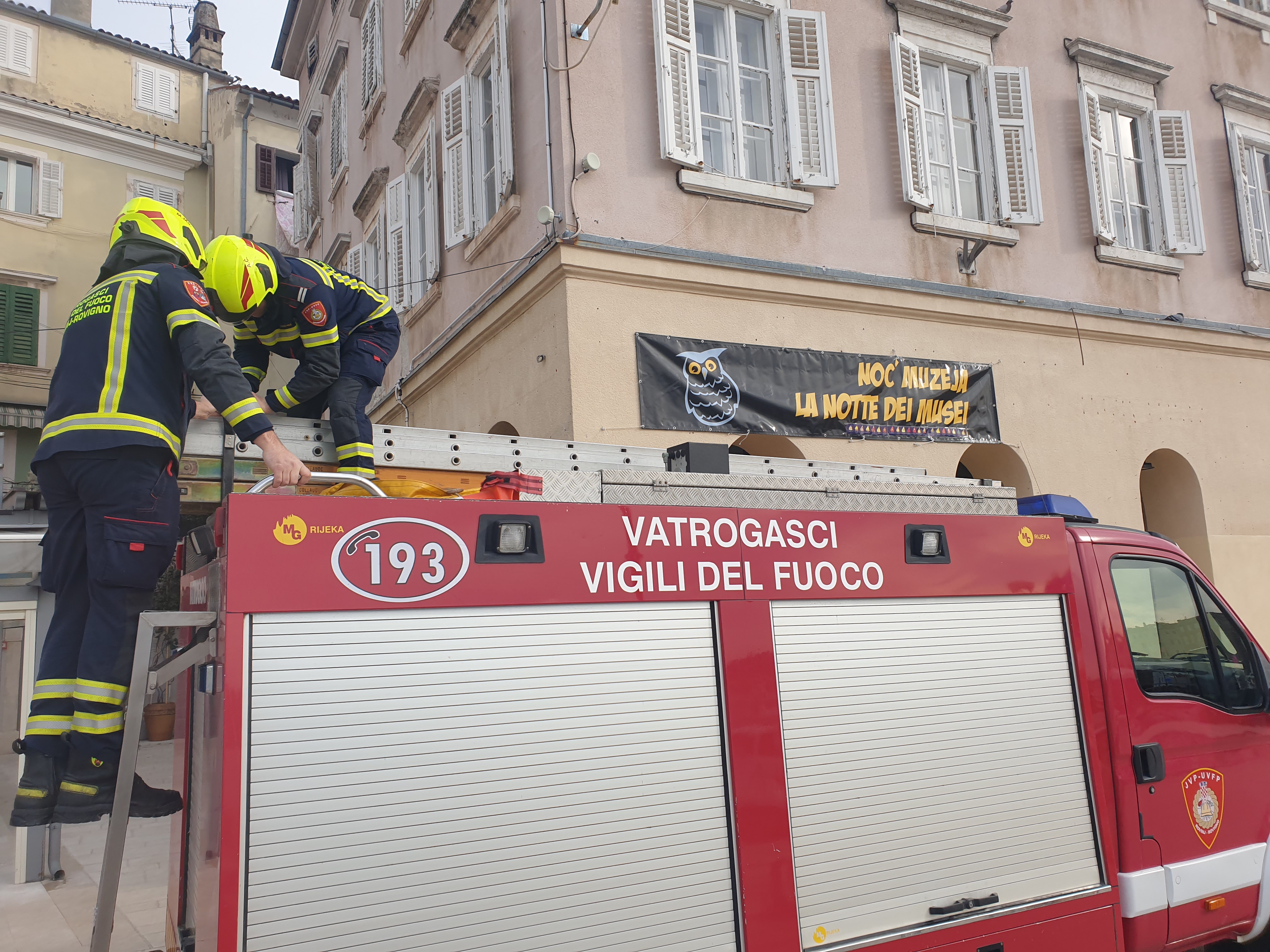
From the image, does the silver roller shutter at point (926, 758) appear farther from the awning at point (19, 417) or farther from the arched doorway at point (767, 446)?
the awning at point (19, 417)

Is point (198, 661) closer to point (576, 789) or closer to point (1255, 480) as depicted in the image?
point (576, 789)

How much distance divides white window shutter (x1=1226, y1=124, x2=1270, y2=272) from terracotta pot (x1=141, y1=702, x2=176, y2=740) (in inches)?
514

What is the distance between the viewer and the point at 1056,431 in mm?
10117

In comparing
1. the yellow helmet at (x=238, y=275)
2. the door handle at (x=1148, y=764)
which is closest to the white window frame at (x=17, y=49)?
the yellow helmet at (x=238, y=275)

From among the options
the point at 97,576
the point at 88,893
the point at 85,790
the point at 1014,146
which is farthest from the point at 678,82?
the point at 88,893

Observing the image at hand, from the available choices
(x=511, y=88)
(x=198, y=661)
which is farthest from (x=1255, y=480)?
(x=198, y=661)

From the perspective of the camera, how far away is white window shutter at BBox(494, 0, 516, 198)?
28.1 ft

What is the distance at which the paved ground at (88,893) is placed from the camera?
18.8ft

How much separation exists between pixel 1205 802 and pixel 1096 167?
868 cm

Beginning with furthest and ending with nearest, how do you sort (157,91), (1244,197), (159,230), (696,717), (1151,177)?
1. (157,91)
2. (1244,197)
3. (1151,177)
4. (159,230)
5. (696,717)

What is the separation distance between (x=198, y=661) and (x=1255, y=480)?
41.4 feet

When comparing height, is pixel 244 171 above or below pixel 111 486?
above

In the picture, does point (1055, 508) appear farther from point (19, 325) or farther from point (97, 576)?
point (19, 325)

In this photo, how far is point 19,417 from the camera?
1742cm
